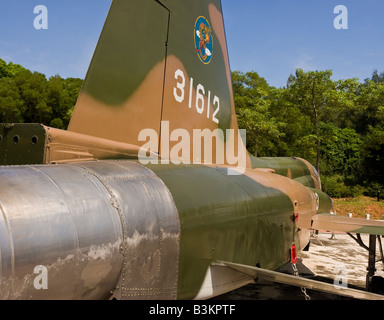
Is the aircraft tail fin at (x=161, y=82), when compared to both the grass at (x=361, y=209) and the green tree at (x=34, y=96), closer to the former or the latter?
the grass at (x=361, y=209)

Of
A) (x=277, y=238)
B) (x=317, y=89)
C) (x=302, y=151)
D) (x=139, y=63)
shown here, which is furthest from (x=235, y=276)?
(x=302, y=151)

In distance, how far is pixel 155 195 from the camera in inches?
140

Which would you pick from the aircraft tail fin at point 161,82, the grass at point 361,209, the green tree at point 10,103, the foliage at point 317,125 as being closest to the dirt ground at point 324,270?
the aircraft tail fin at point 161,82

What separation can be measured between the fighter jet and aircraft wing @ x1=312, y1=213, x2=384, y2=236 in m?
0.09

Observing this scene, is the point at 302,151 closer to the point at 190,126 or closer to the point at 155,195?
the point at 190,126

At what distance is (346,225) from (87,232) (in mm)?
6413

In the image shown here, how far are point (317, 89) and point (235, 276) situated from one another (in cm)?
2558

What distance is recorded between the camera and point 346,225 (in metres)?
7.57

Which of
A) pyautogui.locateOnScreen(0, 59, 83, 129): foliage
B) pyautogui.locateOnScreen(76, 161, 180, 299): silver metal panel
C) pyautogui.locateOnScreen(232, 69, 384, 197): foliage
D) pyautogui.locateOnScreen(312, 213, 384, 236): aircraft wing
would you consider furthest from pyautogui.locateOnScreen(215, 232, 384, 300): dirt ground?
pyautogui.locateOnScreen(0, 59, 83, 129): foliage

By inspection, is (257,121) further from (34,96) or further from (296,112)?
(34,96)

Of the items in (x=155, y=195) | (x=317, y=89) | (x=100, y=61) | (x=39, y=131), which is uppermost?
(x=317, y=89)

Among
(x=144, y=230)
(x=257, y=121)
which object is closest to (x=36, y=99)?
(x=257, y=121)

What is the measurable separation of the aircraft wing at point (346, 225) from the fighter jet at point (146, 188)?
86 mm

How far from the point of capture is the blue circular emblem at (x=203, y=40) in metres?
6.17
